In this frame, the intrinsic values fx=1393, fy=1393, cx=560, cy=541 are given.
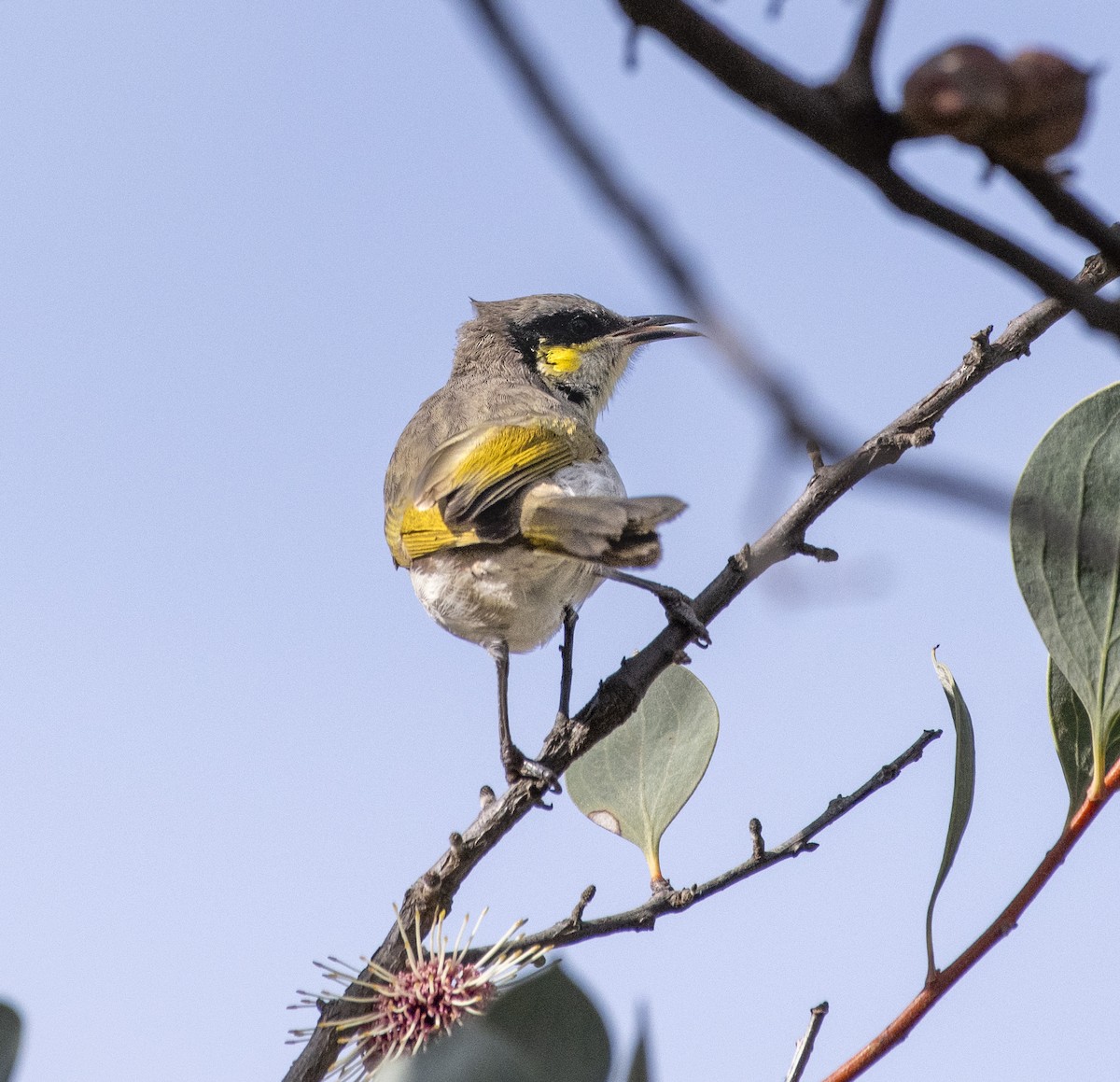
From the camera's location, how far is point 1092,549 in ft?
2.63

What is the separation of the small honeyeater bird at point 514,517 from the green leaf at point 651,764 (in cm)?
10

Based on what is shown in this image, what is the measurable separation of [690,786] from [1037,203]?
1.84 metres

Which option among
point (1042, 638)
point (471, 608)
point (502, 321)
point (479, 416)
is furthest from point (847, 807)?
point (502, 321)

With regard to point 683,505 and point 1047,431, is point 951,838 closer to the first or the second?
point 1047,431

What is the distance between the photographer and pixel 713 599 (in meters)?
2.42

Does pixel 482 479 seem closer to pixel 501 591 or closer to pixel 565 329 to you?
pixel 501 591

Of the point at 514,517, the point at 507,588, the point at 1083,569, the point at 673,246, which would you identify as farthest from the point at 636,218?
the point at 507,588

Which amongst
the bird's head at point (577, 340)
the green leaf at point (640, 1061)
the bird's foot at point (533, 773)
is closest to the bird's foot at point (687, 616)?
the bird's foot at point (533, 773)

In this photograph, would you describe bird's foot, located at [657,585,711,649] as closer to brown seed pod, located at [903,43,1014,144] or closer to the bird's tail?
the bird's tail

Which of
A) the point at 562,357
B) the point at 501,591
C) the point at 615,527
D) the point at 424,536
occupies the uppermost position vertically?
the point at 562,357

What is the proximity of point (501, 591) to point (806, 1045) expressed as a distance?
7.01 feet

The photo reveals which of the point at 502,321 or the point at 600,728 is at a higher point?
the point at 502,321

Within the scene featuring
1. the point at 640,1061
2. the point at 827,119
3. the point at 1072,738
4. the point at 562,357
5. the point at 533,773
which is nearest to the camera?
the point at 827,119

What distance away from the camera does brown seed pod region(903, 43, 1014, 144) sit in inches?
28.4
